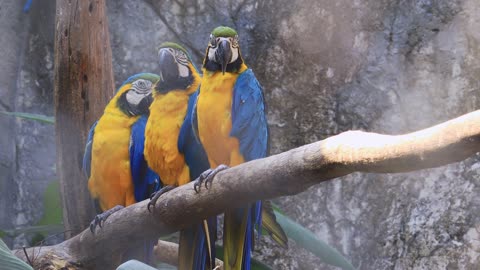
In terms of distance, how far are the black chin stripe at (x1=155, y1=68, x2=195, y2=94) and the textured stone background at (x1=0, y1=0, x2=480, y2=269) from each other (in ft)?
2.10

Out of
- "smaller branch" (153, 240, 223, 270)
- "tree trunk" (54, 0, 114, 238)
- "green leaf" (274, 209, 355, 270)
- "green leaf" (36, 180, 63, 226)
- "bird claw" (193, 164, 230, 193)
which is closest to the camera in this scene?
"bird claw" (193, 164, 230, 193)

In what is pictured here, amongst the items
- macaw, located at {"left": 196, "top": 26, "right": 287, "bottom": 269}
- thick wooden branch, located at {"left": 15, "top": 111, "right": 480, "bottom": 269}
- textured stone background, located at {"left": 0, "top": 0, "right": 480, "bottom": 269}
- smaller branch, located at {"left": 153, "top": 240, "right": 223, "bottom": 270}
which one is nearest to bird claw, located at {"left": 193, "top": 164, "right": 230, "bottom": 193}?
thick wooden branch, located at {"left": 15, "top": 111, "right": 480, "bottom": 269}

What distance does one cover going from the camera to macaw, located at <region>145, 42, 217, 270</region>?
66.4 inches

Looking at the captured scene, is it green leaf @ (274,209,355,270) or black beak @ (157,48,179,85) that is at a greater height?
black beak @ (157,48,179,85)

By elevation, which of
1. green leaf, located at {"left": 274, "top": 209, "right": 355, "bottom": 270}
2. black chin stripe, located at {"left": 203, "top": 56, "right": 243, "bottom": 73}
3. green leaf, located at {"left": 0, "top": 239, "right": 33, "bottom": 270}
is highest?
black chin stripe, located at {"left": 203, "top": 56, "right": 243, "bottom": 73}

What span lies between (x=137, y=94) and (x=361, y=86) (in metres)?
0.76

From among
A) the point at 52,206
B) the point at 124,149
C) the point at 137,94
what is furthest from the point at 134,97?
the point at 52,206

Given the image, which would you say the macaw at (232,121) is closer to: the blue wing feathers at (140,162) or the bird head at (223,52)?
the bird head at (223,52)

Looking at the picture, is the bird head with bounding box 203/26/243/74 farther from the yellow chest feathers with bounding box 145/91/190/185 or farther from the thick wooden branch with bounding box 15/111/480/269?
the thick wooden branch with bounding box 15/111/480/269

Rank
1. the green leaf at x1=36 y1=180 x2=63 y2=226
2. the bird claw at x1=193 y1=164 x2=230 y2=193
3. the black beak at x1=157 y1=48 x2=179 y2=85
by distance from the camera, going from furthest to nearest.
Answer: the green leaf at x1=36 y1=180 x2=63 y2=226 → the black beak at x1=157 y1=48 x2=179 y2=85 → the bird claw at x1=193 y1=164 x2=230 y2=193

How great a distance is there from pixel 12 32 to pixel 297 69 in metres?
0.95

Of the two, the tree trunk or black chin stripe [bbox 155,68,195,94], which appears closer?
black chin stripe [bbox 155,68,195,94]

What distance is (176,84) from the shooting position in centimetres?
170

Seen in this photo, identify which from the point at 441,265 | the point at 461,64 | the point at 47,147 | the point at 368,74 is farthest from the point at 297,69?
the point at 47,147
